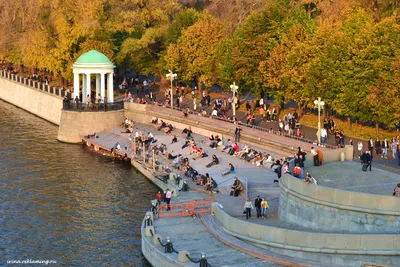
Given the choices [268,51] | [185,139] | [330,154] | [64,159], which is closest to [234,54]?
[268,51]

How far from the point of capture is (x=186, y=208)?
5216 cm

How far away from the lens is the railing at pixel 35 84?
101 metres

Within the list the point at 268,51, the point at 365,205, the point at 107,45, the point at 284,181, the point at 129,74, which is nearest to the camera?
the point at 365,205

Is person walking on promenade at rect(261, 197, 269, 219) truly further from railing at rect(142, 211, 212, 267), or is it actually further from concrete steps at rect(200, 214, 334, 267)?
railing at rect(142, 211, 212, 267)

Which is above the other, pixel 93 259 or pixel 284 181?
pixel 284 181

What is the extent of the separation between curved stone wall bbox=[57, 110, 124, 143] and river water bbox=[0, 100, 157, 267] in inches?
54.9

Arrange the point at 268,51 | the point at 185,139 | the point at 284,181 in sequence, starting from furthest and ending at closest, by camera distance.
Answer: the point at 268,51 → the point at 185,139 → the point at 284,181

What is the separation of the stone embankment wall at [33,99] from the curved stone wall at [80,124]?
10119mm

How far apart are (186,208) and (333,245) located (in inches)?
524

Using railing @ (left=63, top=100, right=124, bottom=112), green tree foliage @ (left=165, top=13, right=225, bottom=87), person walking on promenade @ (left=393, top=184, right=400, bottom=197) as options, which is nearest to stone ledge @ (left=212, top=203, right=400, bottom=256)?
person walking on promenade @ (left=393, top=184, right=400, bottom=197)

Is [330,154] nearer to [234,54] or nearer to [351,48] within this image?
[351,48]

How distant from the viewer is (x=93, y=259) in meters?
48.3

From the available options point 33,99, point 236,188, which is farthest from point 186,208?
point 33,99

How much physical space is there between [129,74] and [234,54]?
39.2m
